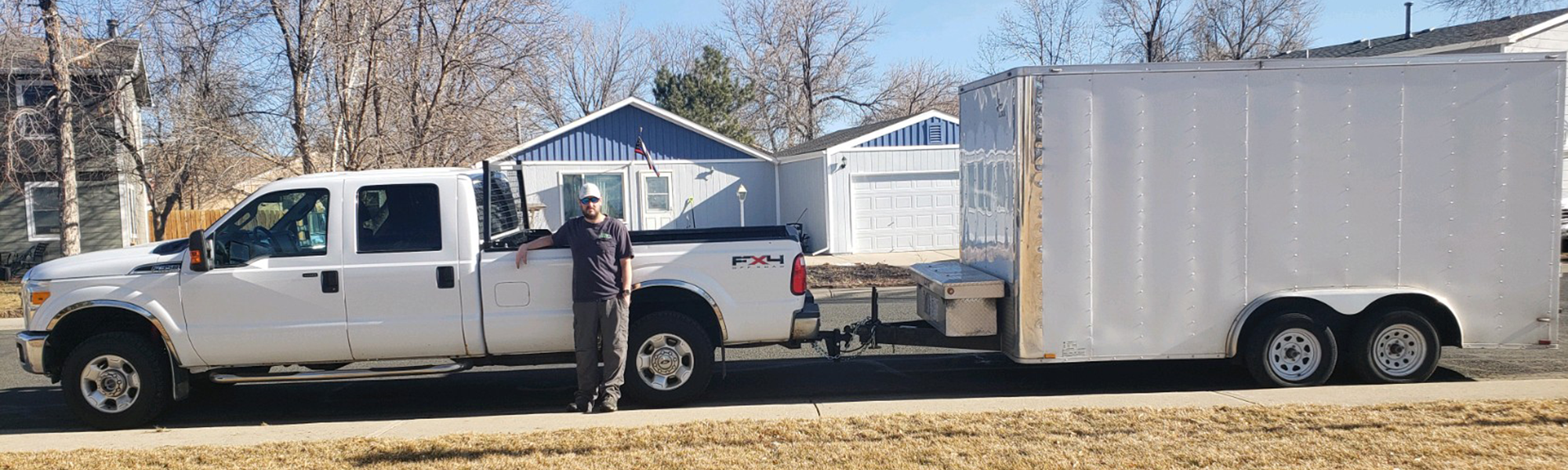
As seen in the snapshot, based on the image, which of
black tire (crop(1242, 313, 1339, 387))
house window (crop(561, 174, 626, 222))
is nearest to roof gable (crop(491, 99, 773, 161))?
house window (crop(561, 174, 626, 222))

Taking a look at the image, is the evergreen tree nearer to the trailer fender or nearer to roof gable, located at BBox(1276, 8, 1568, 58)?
roof gable, located at BBox(1276, 8, 1568, 58)

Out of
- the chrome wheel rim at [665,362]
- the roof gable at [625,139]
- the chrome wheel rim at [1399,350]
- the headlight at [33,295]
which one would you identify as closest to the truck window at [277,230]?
the headlight at [33,295]

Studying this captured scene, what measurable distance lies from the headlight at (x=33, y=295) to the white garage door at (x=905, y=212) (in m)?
16.5

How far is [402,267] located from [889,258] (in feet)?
47.8

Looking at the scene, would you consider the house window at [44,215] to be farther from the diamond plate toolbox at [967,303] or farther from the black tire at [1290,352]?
the black tire at [1290,352]

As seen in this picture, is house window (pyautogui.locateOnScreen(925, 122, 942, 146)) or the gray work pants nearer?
the gray work pants

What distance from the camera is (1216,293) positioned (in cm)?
693

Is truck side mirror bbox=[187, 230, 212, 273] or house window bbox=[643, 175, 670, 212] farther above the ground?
house window bbox=[643, 175, 670, 212]

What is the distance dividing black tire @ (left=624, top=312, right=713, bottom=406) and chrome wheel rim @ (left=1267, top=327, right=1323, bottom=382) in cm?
397

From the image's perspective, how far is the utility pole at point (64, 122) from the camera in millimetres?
15961

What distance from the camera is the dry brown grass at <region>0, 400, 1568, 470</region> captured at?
201 inches

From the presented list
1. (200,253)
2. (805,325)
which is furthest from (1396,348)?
(200,253)

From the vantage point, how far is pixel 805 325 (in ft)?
23.1

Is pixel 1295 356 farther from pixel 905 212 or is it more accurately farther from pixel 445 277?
pixel 905 212
